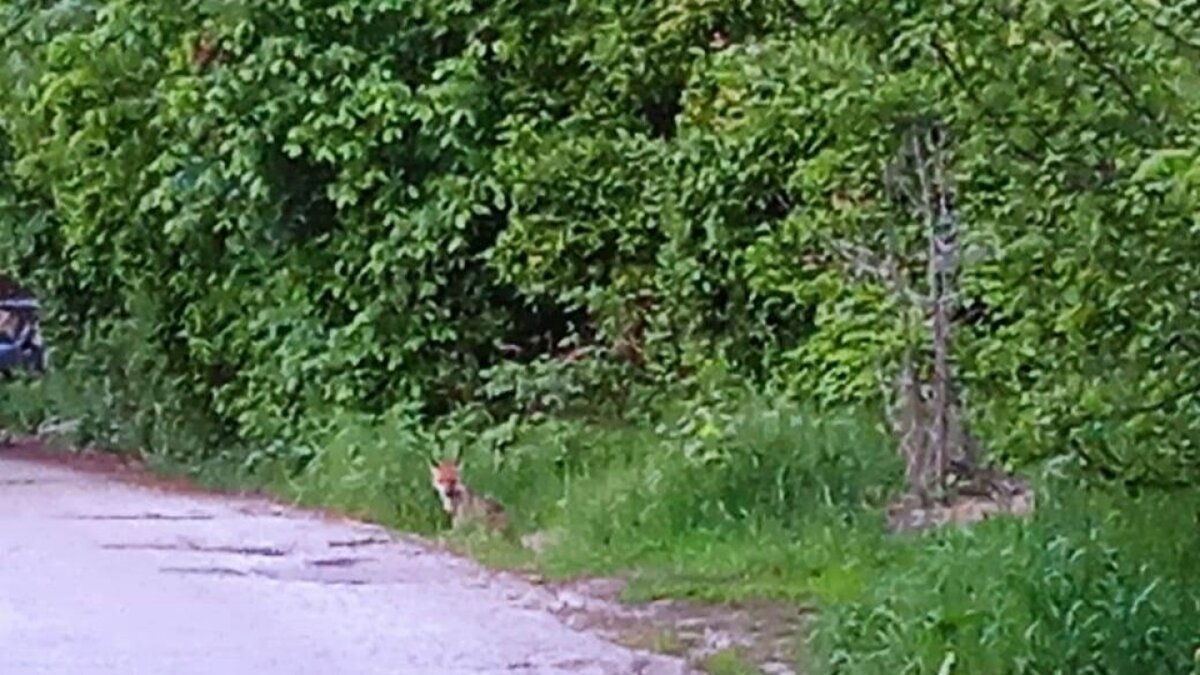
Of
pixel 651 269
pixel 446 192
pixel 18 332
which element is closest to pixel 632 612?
pixel 651 269

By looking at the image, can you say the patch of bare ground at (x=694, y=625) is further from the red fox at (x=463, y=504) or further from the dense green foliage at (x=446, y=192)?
the red fox at (x=463, y=504)

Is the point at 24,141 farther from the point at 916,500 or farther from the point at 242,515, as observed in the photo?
the point at 916,500

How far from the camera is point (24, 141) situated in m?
17.0

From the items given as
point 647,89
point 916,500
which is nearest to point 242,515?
point 647,89

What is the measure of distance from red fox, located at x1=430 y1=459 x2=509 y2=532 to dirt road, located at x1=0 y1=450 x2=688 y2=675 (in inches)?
14.1

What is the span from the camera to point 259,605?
30.2ft

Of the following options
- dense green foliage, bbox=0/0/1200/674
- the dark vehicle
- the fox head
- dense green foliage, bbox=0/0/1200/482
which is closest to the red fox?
the fox head

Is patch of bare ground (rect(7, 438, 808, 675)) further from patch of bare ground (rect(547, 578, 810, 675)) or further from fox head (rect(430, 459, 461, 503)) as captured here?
fox head (rect(430, 459, 461, 503))

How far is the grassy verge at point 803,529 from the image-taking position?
7.12 m

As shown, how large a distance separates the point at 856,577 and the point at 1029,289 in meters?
2.67

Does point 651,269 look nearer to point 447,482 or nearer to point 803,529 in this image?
point 447,482

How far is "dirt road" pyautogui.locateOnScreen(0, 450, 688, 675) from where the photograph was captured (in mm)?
7957

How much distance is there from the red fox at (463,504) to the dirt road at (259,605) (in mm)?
358

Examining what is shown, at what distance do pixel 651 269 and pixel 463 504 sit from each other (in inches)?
94.6
